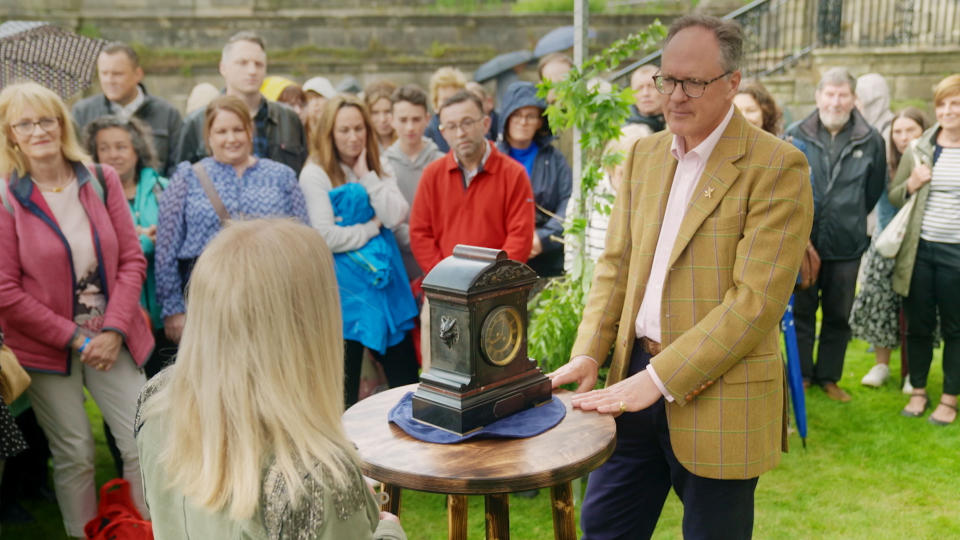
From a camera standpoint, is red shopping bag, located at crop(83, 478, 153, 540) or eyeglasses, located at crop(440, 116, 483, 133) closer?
red shopping bag, located at crop(83, 478, 153, 540)

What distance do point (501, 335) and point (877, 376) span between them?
4.48 meters

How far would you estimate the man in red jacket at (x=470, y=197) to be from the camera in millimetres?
4270

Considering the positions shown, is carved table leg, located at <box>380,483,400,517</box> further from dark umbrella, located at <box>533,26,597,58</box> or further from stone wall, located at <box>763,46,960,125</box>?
stone wall, located at <box>763,46,960,125</box>

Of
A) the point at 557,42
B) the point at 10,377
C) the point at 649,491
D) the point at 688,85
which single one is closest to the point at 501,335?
the point at 649,491

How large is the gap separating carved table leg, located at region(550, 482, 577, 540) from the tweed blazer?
1.18 feet

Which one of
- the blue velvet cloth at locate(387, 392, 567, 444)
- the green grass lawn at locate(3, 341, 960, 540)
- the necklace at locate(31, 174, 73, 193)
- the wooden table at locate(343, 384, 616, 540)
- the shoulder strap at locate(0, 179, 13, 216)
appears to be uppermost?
the necklace at locate(31, 174, 73, 193)

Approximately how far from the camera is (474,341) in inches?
92.4

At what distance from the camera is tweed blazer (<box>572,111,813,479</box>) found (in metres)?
2.26

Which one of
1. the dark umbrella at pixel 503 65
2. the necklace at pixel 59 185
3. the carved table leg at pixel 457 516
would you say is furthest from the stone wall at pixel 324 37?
the carved table leg at pixel 457 516

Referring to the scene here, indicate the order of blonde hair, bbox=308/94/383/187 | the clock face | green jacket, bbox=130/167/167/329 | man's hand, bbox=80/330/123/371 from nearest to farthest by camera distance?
the clock face, man's hand, bbox=80/330/123/371, green jacket, bbox=130/167/167/329, blonde hair, bbox=308/94/383/187

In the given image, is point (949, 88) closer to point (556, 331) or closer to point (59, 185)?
point (556, 331)

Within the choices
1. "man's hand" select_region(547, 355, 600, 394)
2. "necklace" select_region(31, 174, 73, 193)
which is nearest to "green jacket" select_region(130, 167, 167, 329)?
"necklace" select_region(31, 174, 73, 193)

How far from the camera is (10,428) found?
3.43 meters

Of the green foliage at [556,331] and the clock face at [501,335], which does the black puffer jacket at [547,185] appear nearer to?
the green foliage at [556,331]
